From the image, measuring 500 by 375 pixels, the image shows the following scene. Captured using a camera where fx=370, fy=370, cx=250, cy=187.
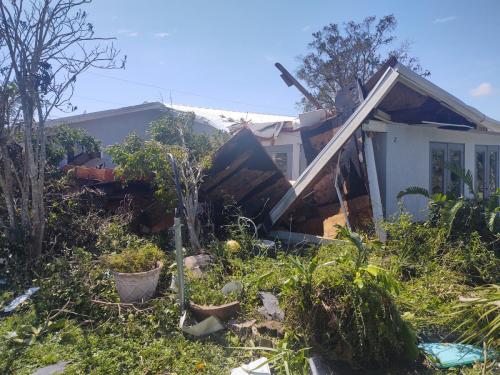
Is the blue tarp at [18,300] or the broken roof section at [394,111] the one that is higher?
the broken roof section at [394,111]

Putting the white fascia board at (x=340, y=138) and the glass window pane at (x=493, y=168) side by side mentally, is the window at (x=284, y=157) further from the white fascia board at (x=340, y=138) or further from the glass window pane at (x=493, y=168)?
the white fascia board at (x=340, y=138)

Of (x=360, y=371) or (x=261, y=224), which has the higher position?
(x=261, y=224)

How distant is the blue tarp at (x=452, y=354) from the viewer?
324cm

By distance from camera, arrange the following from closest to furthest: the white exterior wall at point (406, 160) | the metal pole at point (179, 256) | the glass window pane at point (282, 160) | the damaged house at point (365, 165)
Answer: the metal pole at point (179, 256) → the damaged house at point (365, 165) → the white exterior wall at point (406, 160) → the glass window pane at point (282, 160)

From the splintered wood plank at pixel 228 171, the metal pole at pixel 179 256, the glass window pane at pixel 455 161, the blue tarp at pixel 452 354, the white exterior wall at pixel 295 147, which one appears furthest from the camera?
the white exterior wall at pixel 295 147

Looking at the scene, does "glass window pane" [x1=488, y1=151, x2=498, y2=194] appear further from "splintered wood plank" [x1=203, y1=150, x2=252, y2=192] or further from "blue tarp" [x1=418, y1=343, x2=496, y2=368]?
"blue tarp" [x1=418, y1=343, x2=496, y2=368]

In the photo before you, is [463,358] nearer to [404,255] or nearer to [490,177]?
[404,255]

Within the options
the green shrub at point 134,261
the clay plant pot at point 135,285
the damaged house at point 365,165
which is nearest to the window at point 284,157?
the damaged house at point 365,165

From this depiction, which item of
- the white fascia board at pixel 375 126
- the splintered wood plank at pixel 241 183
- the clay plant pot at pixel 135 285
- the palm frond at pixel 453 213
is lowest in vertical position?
the clay plant pot at pixel 135 285

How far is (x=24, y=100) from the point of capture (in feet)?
18.5

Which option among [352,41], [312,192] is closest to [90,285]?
[312,192]

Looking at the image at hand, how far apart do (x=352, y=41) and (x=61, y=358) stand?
25763 millimetres

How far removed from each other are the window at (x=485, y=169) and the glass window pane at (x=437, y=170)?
2174mm

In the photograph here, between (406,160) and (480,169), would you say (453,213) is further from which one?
(480,169)
